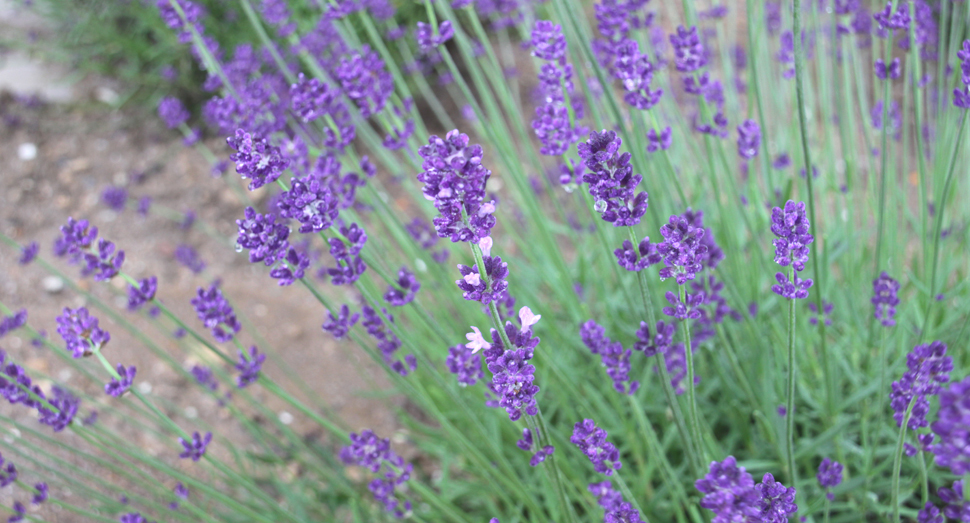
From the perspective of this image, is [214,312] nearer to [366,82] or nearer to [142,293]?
[142,293]

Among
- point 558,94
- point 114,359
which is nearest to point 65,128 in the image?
point 114,359

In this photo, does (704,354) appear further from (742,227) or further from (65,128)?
(65,128)

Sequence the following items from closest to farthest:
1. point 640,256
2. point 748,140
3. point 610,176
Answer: point 610,176
point 640,256
point 748,140

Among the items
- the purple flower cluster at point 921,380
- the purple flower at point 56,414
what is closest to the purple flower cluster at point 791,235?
the purple flower cluster at point 921,380

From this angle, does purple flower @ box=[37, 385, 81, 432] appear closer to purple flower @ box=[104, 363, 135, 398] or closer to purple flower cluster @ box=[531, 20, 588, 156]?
purple flower @ box=[104, 363, 135, 398]

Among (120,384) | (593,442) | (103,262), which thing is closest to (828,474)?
(593,442)

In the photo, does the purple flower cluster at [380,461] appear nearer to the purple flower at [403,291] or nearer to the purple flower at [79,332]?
the purple flower at [403,291]
